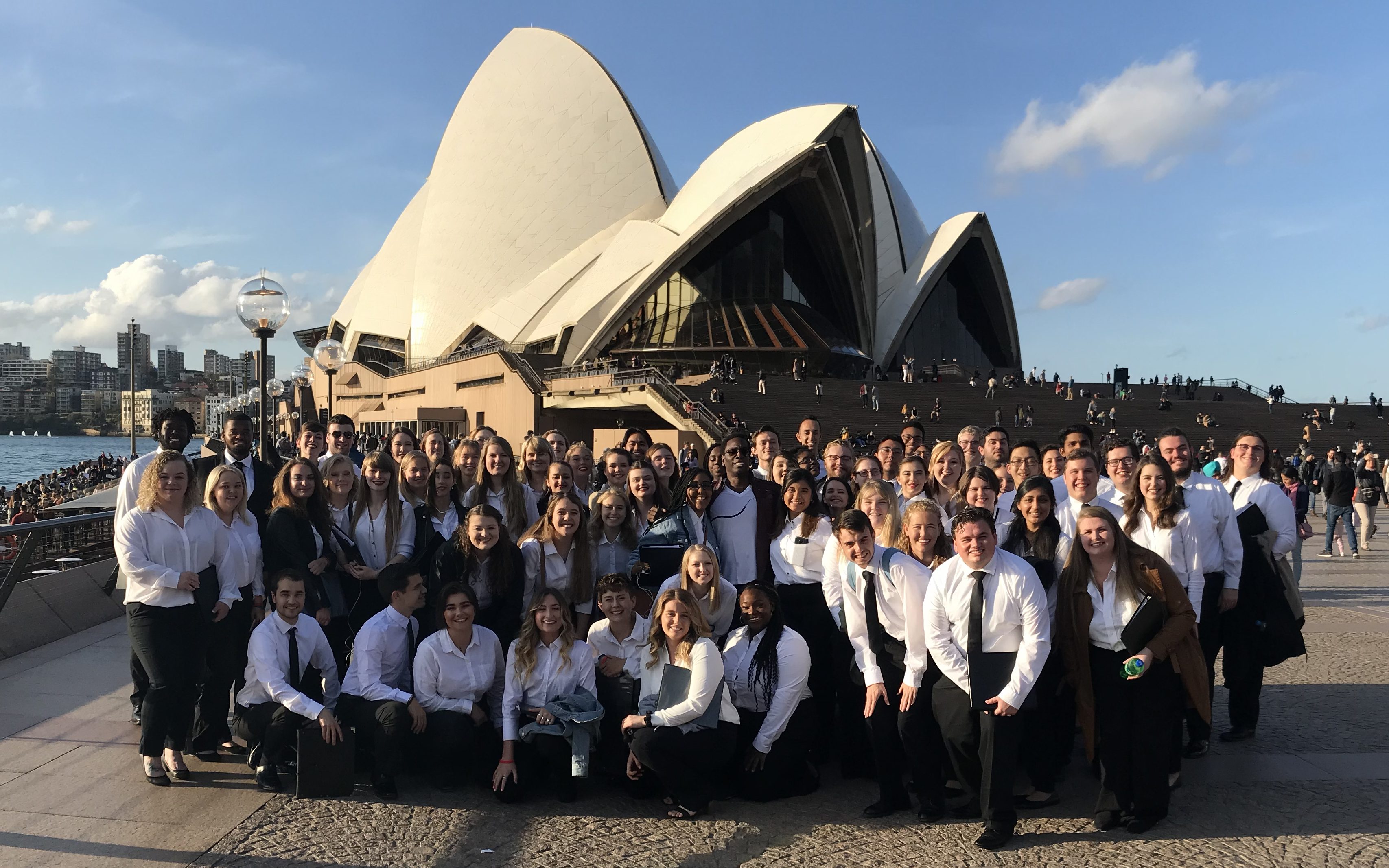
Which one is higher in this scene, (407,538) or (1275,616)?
(407,538)

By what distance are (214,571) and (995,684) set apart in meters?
3.33

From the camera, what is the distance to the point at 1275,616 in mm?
4027

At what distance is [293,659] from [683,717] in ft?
5.70

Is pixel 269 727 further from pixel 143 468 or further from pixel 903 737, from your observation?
pixel 903 737

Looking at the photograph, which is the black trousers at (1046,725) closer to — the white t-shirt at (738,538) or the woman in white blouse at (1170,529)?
the woman in white blouse at (1170,529)

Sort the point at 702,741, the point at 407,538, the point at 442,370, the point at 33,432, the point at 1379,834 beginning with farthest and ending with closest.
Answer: the point at 33,432, the point at 442,370, the point at 407,538, the point at 702,741, the point at 1379,834

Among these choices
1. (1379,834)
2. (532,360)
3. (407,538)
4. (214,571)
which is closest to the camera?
(1379,834)

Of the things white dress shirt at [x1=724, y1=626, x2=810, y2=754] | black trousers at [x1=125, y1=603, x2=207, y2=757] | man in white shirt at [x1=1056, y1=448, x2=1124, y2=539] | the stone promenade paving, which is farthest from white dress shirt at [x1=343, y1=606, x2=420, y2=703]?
man in white shirt at [x1=1056, y1=448, x2=1124, y2=539]

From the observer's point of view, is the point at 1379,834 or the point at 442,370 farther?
the point at 442,370

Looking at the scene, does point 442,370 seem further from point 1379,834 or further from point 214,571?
point 1379,834

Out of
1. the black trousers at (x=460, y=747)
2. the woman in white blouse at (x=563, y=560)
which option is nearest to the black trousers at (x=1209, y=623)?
the woman in white blouse at (x=563, y=560)

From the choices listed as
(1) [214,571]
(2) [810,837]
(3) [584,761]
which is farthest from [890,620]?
(1) [214,571]

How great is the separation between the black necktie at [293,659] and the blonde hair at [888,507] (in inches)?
98.5

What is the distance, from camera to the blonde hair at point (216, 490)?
3.93 metres
